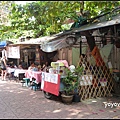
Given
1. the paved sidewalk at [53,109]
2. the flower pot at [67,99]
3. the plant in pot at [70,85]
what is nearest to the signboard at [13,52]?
the paved sidewalk at [53,109]

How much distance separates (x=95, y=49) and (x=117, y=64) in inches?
57.7

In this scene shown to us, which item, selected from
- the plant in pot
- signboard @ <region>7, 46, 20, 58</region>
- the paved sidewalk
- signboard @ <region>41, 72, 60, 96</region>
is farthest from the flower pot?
signboard @ <region>7, 46, 20, 58</region>

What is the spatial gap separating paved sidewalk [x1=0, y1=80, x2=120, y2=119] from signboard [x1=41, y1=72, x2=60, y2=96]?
381 mm

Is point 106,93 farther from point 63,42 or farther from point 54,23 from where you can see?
point 54,23

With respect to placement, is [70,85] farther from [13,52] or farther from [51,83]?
[13,52]

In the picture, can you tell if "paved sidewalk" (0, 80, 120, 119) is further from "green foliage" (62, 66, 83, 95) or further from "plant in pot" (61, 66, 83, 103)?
"green foliage" (62, 66, 83, 95)

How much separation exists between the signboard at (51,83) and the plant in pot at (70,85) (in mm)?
227

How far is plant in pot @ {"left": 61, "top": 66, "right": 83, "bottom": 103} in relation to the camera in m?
5.65

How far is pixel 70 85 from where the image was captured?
5707 mm

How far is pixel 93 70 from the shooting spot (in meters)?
6.43

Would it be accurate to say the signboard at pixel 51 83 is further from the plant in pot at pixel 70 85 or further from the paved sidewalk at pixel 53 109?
the paved sidewalk at pixel 53 109

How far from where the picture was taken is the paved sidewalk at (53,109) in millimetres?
4598

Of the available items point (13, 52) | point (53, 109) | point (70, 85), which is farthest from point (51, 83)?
point (13, 52)

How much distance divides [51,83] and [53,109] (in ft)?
3.66
